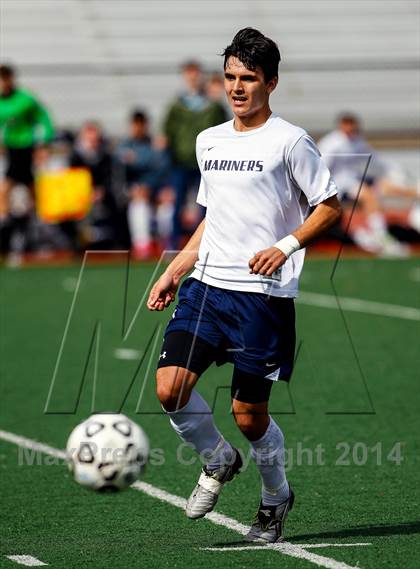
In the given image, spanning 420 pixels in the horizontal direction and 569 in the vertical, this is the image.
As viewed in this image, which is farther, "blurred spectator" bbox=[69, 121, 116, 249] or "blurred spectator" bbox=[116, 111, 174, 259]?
"blurred spectator" bbox=[116, 111, 174, 259]

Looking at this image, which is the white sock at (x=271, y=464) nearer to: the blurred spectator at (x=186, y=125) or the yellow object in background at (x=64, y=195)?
the blurred spectator at (x=186, y=125)

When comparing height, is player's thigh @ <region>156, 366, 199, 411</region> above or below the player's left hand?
below

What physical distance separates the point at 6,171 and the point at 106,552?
13220 millimetres

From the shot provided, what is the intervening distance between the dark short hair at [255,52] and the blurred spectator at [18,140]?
11866mm

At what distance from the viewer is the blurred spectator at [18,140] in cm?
1745

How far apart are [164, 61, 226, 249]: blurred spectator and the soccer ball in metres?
12.1

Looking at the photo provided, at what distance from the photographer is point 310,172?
558 cm

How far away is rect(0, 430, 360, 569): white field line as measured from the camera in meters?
5.39

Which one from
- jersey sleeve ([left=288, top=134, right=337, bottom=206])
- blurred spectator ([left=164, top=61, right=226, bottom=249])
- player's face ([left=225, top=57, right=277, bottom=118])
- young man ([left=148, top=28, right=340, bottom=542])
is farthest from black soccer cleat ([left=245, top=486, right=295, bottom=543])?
blurred spectator ([left=164, top=61, right=226, bottom=249])

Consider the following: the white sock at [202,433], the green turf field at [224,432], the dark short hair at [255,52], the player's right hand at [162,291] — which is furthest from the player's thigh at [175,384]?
the dark short hair at [255,52]

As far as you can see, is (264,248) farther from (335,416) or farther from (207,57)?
(207,57)

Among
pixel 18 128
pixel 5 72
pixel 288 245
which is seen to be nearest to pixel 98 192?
pixel 18 128

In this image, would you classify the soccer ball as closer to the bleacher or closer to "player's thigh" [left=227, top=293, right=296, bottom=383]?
"player's thigh" [left=227, top=293, right=296, bottom=383]

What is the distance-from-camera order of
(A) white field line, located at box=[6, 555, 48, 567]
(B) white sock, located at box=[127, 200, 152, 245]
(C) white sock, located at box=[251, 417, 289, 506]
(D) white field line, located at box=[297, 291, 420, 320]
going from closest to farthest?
(A) white field line, located at box=[6, 555, 48, 567] → (C) white sock, located at box=[251, 417, 289, 506] → (D) white field line, located at box=[297, 291, 420, 320] → (B) white sock, located at box=[127, 200, 152, 245]
